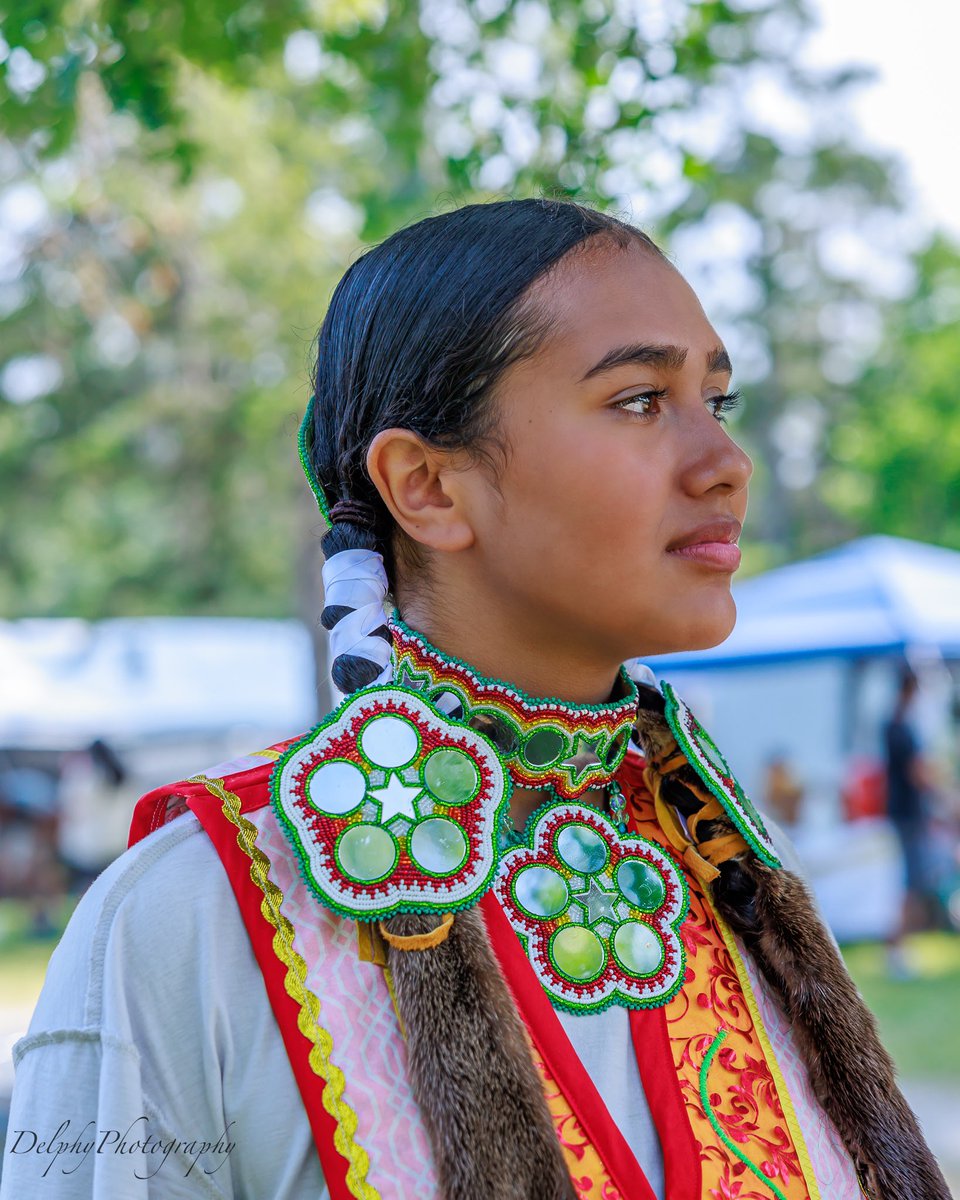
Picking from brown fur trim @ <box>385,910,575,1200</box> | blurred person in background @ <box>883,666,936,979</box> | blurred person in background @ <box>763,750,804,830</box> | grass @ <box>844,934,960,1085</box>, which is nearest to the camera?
brown fur trim @ <box>385,910,575,1200</box>

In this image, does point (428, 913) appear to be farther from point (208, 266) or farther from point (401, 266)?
point (208, 266)

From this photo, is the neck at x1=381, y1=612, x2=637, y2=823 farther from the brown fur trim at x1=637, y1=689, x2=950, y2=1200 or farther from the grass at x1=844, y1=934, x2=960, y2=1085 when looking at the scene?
the grass at x1=844, y1=934, x2=960, y2=1085

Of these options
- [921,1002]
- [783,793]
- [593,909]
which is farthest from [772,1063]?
[783,793]

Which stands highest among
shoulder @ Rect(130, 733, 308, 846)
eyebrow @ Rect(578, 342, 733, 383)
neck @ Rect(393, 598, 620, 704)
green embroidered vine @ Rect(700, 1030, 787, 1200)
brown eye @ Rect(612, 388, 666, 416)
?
eyebrow @ Rect(578, 342, 733, 383)

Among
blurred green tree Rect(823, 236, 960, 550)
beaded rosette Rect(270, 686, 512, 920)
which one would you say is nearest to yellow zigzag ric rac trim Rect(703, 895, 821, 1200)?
beaded rosette Rect(270, 686, 512, 920)

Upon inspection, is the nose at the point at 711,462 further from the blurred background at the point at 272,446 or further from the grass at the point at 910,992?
the grass at the point at 910,992

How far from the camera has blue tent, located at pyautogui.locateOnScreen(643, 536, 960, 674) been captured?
8695 mm

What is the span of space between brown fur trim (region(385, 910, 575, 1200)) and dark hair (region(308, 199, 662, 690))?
43cm

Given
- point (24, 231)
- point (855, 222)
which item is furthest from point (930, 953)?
point (855, 222)

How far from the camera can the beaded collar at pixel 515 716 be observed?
153 centimetres

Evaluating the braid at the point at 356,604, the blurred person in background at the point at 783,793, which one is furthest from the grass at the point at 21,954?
the braid at the point at 356,604

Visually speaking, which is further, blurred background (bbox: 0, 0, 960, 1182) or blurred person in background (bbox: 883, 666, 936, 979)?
blurred person in background (bbox: 883, 666, 936, 979)

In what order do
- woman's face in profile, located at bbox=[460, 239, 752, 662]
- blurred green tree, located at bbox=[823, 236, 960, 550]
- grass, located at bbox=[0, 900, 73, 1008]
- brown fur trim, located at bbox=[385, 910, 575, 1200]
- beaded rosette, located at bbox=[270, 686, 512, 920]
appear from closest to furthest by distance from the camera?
1. brown fur trim, located at bbox=[385, 910, 575, 1200]
2. beaded rosette, located at bbox=[270, 686, 512, 920]
3. woman's face in profile, located at bbox=[460, 239, 752, 662]
4. grass, located at bbox=[0, 900, 73, 1008]
5. blurred green tree, located at bbox=[823, 236, 960, 550]

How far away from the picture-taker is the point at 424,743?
56.5 inches
